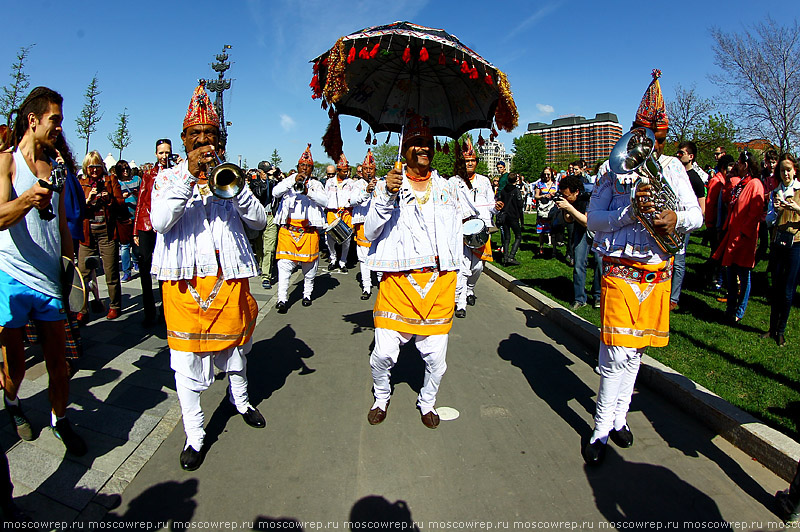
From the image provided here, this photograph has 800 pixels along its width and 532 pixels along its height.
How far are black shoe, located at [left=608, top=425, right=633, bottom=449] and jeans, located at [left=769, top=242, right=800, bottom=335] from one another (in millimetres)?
3094

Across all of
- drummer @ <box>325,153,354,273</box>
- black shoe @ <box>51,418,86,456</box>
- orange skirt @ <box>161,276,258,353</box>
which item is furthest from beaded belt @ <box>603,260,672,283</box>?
drummer @ <box>325,153,354,273</box>

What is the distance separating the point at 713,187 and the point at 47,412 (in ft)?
34.8

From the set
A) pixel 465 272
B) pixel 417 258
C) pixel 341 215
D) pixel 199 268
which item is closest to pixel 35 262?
pixel 199 268

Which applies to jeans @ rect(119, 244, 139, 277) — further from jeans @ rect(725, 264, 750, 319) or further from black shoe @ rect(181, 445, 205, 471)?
jeans @ rect(725, 264, 750, 319)

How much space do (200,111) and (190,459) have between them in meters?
2.39

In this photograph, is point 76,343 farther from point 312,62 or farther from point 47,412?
point 312,62

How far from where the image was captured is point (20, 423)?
3432 millimetres

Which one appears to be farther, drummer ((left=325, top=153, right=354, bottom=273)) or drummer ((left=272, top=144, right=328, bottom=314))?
drummer ((left=325, top=153, right=354, bottom=273))

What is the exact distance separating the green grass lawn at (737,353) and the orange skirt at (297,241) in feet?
13.4

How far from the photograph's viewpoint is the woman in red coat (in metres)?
6.02

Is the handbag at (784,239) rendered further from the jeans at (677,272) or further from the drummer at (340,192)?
the drummer at (340,192)

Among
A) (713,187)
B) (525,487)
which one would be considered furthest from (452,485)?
(713,187)

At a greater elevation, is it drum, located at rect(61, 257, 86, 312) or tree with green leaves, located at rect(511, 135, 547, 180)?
tree with green leaves, located at rect(511, 135, 547, 180)

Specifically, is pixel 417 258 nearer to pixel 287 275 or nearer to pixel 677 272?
pixel 287 275
